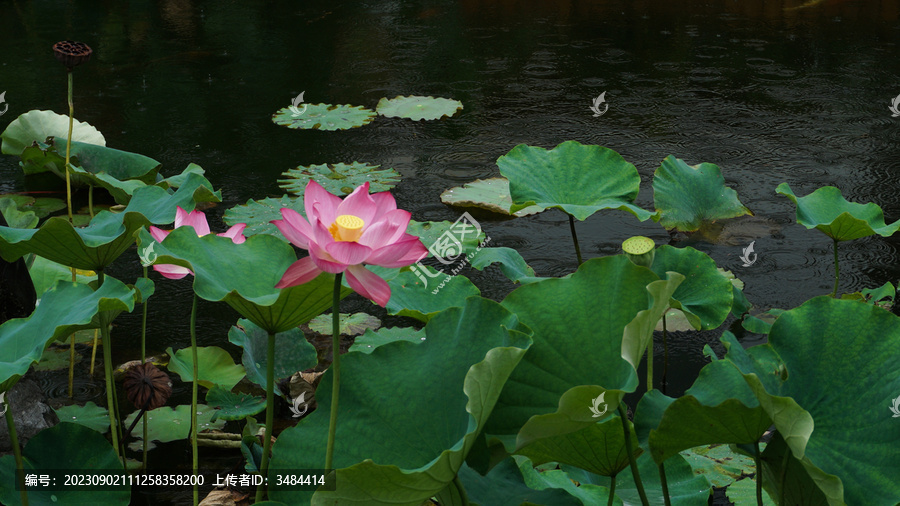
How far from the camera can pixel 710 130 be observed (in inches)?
144

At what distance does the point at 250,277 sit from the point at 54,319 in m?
0.30

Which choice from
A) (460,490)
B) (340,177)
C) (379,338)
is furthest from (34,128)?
(460,490)

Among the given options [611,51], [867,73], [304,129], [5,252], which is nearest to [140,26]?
[304,129]

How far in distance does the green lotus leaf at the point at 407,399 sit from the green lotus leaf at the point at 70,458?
356 mm

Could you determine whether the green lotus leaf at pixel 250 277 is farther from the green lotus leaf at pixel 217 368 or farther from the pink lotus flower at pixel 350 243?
the green lotus leaf at pixel 217 368

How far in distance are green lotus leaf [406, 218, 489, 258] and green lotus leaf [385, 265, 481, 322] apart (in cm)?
96

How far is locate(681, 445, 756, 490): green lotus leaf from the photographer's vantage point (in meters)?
1.54

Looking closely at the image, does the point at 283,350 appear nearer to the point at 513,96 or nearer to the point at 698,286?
the point at 698,286

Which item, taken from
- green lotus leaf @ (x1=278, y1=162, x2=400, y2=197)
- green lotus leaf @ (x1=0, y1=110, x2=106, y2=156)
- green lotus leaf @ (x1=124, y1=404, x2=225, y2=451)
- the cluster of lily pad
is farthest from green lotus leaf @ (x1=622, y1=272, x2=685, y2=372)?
green lotus leaf @ (x1=0, y1=110, x2=106, y2=156)

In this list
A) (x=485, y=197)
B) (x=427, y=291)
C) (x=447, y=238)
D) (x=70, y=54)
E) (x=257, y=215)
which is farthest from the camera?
(x=485, y=197)

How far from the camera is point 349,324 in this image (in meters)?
2.12

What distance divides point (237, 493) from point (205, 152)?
88.0 inches

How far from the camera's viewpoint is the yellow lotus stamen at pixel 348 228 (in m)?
0.82

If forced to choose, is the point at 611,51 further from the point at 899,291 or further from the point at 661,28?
the point at 899,291
